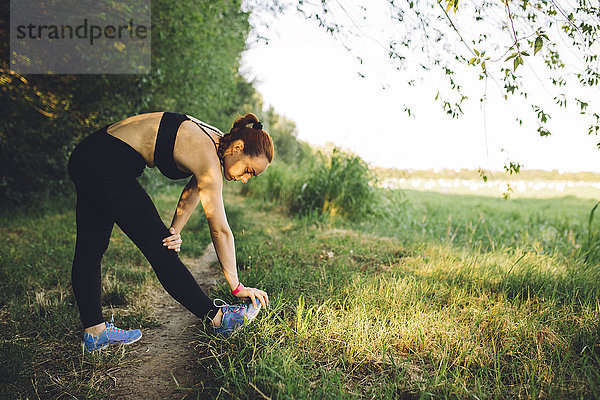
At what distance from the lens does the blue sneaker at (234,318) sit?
7.22ft

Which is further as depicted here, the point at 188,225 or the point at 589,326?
the point at 188,225

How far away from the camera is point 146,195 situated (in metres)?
2.17

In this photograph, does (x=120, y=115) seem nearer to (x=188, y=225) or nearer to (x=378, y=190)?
(x=188, y=225)

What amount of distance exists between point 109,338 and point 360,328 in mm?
1531

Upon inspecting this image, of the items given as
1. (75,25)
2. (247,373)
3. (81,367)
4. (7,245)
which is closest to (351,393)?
(247,373)

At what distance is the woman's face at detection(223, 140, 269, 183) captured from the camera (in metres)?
2.14

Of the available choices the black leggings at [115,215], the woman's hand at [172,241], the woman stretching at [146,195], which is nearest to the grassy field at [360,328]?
the woman stretching at [146,195]

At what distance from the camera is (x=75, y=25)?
560cm

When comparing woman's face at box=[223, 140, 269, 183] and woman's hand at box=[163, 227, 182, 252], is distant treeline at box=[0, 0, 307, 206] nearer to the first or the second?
woman's face at box=[223, 140, 269, 183]

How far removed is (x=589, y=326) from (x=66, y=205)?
7.62 metres

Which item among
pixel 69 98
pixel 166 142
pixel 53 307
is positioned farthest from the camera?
pixel 69 98

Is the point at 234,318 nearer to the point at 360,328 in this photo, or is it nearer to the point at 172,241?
the point at 172,241

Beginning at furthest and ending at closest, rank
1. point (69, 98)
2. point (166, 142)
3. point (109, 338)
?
point (69, 98), point (109, 338), point (166, 142)

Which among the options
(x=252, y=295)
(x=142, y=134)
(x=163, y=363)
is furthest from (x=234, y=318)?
(x=142, y=134)
